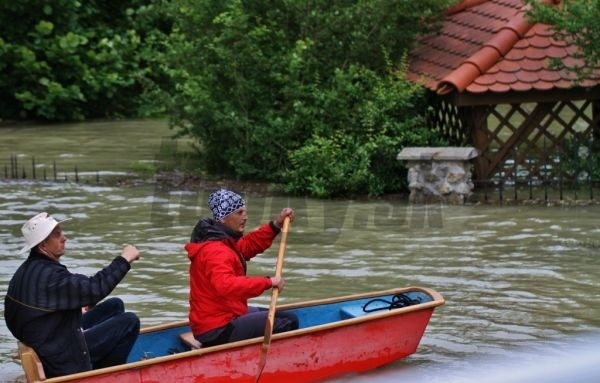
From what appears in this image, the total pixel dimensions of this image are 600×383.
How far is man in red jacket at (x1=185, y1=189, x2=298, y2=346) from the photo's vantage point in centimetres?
841

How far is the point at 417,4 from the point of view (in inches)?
684

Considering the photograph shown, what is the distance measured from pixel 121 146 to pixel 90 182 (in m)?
4.32

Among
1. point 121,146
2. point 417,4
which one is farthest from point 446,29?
point 121,146

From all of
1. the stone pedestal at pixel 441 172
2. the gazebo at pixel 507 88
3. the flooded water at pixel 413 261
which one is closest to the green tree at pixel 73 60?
the flooded water at pixel 413 261

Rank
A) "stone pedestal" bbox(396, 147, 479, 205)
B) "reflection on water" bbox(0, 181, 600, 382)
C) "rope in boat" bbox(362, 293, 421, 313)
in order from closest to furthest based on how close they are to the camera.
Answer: "rope in boat" bbox(362, 293, 421, 313) < "reflection on water" bbox(0, 181, 600, 382) < "stone pedestal" bbox(396, 147, 479, 205)

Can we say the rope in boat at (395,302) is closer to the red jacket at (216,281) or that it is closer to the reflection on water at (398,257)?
the reflection on water at (398,257)

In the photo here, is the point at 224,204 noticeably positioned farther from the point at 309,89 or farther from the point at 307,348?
the point at 309,89

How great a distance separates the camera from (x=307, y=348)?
874 cm

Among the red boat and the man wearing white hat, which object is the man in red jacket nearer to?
the red boat

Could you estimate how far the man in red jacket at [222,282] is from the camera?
8409mm

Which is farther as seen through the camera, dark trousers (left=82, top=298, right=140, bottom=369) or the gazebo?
the gazebo

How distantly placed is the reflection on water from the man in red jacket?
1.02 metres

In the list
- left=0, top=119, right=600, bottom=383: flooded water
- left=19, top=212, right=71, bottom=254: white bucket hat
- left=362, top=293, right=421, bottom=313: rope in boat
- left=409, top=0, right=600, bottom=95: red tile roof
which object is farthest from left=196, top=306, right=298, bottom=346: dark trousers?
left=409, top=0, right=600, bottom=95: red tile roof

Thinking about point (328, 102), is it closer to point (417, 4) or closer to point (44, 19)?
point (417, 4)
